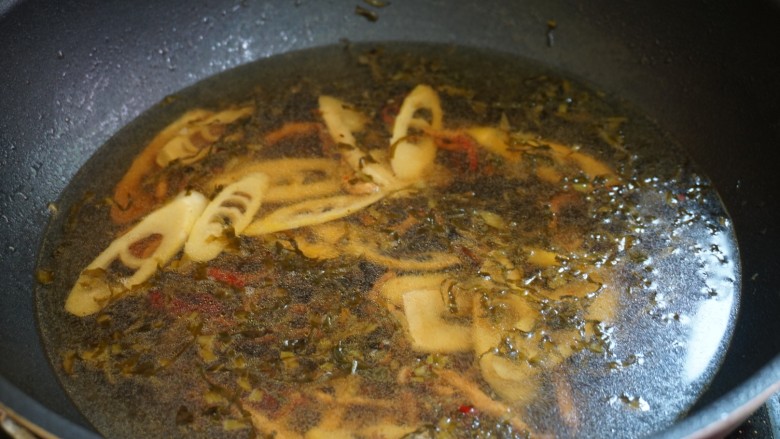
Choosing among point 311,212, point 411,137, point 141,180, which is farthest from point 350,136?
point 141,180

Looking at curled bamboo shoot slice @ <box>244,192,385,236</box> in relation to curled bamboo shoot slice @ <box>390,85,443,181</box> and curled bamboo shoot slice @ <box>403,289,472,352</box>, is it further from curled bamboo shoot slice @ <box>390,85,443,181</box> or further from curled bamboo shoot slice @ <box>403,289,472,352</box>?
curled bamboo shoot slice @ <box>403,289,472,352</box>

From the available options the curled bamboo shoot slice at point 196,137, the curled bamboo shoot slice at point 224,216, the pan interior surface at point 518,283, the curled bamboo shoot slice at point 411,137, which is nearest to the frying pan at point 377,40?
the pan interior surface at point 518,283

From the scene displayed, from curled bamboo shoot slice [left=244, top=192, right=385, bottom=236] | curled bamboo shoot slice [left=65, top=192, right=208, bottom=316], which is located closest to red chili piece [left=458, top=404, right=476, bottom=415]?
curled bamboo shoot slice [left=244, top=192, right=385, bottom=236]

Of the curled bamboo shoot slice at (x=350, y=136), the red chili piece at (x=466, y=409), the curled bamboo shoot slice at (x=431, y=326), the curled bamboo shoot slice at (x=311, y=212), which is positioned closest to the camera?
the red chili piece at (x=466, y=409)

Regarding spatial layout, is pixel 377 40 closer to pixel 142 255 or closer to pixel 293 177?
pixel 293 177

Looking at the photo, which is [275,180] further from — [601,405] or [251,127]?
[601,405]

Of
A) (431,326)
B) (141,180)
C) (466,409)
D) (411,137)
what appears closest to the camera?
(466,409)

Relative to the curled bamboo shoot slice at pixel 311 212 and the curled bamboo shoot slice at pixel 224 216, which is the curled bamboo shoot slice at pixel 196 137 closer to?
the curled bamboo shoot slice at pixel 224 216
